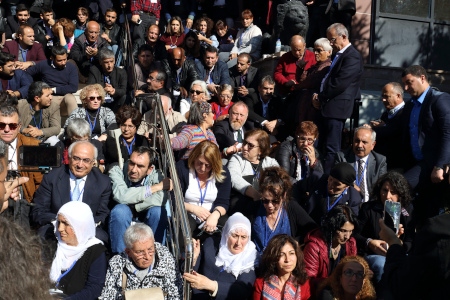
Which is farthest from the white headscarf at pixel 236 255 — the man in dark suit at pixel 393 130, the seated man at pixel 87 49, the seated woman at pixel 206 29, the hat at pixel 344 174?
the seated woman at pixel 206 29

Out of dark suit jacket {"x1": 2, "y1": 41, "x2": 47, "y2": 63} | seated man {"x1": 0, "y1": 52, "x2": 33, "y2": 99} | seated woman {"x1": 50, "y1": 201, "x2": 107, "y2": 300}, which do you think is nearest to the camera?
seated woman {"x1": 50, "y1": 201, "x2": 107, "y2": 300}

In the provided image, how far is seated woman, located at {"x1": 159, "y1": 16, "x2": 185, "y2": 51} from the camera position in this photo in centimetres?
1349

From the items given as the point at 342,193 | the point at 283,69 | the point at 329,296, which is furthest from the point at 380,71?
the point at 329,296

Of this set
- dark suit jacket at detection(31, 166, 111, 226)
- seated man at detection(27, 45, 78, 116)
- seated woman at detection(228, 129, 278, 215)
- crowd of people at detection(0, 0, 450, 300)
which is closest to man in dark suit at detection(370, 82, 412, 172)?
crowd of people at detection(0, 0, 450, 300)

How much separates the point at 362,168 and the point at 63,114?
419cm

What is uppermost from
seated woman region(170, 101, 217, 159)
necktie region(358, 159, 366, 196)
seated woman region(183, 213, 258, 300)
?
seated woman region(170, 101, 217, 159)

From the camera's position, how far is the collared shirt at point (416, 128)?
28.7ft

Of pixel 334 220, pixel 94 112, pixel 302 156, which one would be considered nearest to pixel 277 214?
pixel 334 220

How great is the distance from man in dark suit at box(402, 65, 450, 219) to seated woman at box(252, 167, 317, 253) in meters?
1.52

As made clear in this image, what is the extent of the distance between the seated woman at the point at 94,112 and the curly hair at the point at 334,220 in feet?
11.9

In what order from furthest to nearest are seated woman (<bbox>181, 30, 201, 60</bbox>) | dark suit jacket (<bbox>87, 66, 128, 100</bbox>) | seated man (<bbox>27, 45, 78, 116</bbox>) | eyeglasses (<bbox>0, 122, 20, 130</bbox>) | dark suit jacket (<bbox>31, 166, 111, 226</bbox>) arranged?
seated woman (<bbox>181, 30, 201, 60</bbox>) → dark suit jacket (<bbox>87, 66, 128, 100</bbox>) → seated man (<bbox>27, 45, 78, 116</bbox>) → eyeglasses (<bbox>0, 122, 20, 130</bbox>) → dark suit jacket (<bbox>31, 166, 111, 226</bbox>)

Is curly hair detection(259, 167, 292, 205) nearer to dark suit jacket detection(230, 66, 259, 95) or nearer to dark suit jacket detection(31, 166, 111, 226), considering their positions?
dark suit jacket detection(31, 166, 111, 226)

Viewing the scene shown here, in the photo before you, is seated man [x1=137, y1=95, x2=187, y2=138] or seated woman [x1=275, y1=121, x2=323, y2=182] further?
seated man [x1=137, y1=95, x2=187, y2=138]

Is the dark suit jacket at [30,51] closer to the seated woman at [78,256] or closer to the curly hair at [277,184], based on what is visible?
the curly hair at [277,184]
